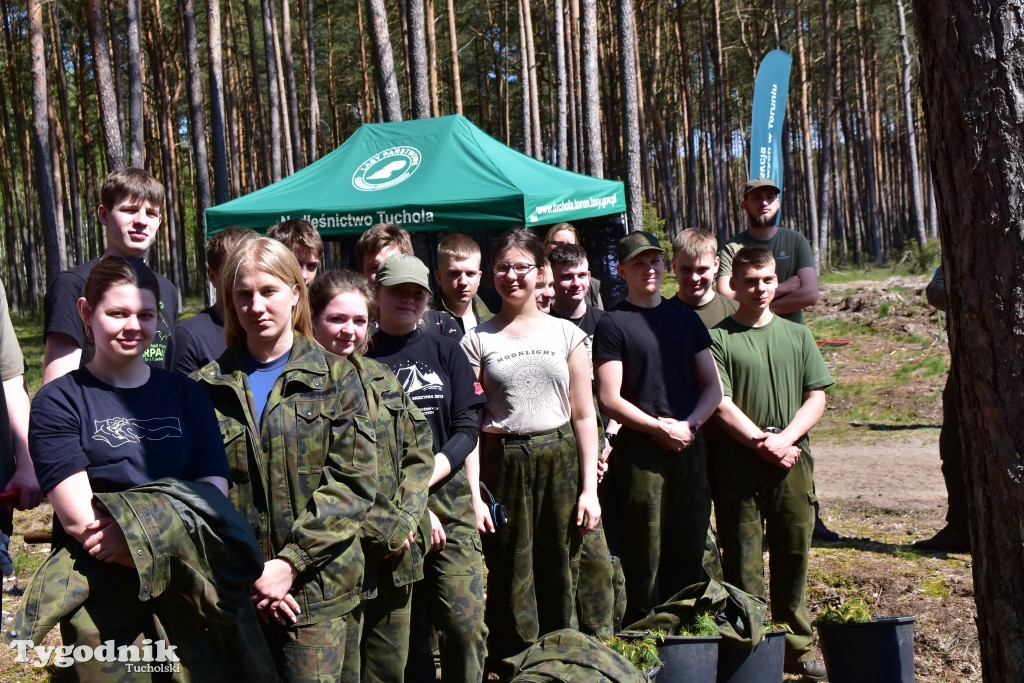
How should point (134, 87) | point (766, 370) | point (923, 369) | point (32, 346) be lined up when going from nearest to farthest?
point (766, 370) → point (923, 369) → point (134, 87) → point (32, 346)

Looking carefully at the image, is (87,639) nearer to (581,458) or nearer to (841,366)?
(581,458)

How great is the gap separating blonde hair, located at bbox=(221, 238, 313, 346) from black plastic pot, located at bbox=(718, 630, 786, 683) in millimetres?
2158

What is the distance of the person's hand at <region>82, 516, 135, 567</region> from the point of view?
2420 mm

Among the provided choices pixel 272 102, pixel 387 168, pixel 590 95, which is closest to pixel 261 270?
pixel 387 168

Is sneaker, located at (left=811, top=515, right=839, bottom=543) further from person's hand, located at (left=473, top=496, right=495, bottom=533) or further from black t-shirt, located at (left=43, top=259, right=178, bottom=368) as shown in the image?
black t-shirt, located at (left=43, top=259, right=178, bottom=368)

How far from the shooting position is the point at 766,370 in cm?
456

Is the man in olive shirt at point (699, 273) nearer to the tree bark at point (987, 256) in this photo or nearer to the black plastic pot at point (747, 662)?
the black plastic pot at point (747, 662)

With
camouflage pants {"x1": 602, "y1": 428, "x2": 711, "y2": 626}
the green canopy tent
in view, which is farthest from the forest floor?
the green canopy tent

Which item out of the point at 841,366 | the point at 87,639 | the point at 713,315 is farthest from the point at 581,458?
the point at 841,366

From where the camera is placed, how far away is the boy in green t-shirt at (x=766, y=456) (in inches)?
176

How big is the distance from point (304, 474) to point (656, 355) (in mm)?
2018

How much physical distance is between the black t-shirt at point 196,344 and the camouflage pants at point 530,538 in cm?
121

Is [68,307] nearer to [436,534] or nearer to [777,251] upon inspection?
[436,534]

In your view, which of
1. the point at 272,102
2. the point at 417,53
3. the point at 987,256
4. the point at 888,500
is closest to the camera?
the point at 987,256
